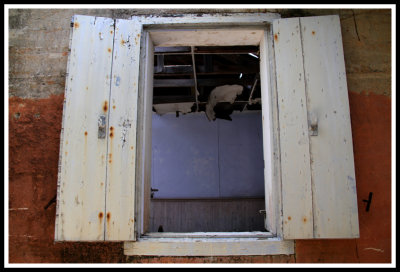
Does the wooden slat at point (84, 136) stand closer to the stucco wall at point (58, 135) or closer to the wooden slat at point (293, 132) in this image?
the stucco wall at point (58, 135)

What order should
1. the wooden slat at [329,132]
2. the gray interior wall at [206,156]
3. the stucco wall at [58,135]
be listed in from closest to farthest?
the wooden slat at [329,132], the stucco wall at [58,135], the gray interior wall at [206,156]

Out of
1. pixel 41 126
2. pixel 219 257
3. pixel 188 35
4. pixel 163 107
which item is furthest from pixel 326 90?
pixel 163 107

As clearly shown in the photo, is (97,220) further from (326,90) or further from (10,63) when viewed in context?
(326,90)

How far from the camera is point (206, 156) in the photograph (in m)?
6.78

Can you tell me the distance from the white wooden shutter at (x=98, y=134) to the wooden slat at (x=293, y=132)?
0.98 meters

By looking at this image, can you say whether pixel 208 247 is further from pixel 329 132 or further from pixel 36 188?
pixel 36 188

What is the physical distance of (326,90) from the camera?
6.36ft

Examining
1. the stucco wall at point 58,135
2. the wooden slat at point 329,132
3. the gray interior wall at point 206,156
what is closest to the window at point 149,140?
the wooden slat at point 329,132

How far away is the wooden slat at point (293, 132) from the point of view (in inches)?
70.9

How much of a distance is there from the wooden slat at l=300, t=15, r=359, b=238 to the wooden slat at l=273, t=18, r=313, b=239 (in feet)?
0.14

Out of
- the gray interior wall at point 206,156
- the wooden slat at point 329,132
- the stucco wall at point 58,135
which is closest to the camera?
the wooden slat at point 329,132

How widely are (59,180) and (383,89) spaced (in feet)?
7.61

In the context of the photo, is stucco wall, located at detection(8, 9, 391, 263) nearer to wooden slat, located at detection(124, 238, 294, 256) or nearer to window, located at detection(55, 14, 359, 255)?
wooden slat, located at detection(124, 238, 294, 256)

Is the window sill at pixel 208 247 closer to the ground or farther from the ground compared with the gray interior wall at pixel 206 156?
closer to the ground
